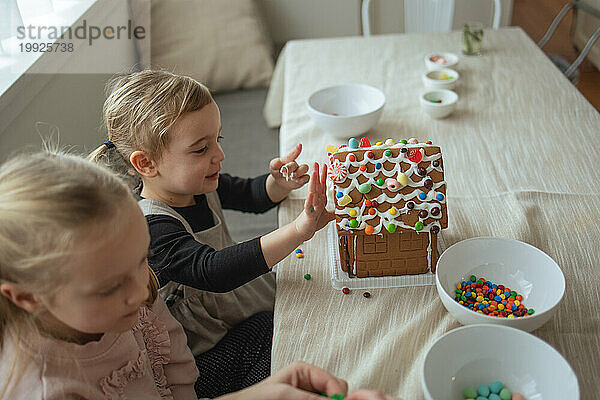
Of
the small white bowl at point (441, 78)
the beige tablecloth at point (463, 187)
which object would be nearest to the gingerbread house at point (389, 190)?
the beige tablecloth at point (463, 187)

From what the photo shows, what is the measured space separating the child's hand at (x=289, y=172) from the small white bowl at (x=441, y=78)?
1.98ft

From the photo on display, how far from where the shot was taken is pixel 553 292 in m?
0.89

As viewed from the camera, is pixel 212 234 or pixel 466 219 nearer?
pixel 466 219

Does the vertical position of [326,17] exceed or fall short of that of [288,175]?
it falls short

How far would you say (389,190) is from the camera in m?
0.93

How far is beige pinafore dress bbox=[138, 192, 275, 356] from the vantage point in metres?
1.13

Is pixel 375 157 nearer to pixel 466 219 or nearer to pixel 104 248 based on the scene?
pixel 466 219

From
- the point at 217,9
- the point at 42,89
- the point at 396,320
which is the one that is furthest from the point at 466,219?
the point at 217,9

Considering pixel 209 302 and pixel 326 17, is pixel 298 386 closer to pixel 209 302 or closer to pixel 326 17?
pixel 209 302

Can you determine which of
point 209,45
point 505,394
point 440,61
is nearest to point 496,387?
point 505,394

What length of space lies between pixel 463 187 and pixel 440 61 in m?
0.70

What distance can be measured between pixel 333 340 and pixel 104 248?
38cm

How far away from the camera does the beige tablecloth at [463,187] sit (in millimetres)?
863

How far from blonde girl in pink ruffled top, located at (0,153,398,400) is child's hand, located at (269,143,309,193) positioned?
19.2 inches
